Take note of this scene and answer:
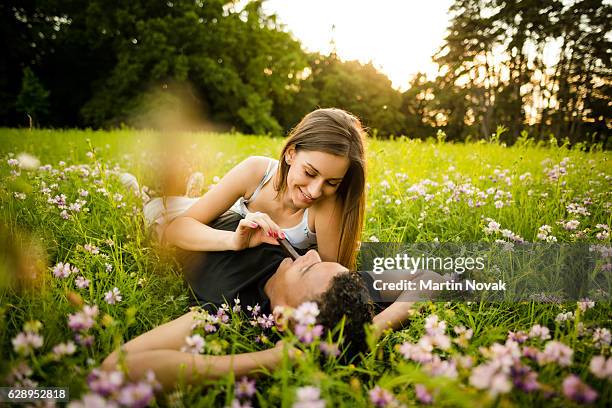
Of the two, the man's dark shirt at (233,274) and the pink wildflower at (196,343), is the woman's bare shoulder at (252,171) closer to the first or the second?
the man's dark shirt at (233,274)

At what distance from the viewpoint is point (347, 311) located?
1.52 m

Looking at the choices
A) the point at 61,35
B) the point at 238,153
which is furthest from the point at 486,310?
the point at 61,35

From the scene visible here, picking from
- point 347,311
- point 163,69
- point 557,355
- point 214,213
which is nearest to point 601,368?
point 557,355

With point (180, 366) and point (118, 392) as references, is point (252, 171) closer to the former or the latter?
point (180, 366)

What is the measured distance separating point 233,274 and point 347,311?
2.63 feet

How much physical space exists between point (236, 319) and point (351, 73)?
108 ft

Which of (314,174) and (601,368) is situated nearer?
(601,368)

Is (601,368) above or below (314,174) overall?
below

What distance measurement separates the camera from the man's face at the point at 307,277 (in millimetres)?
1646

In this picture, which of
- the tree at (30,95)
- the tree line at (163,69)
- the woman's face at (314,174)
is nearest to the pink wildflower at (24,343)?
the woman's face at (314,174)

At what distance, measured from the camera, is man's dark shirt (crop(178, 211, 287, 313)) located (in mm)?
1974

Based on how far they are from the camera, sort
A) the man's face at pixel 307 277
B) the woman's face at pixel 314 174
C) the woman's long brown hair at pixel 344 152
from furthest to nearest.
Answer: the woman's long brown hair at pixel 344 152
the woman's face at pixel 314 174
the man's face at pixel 307 277

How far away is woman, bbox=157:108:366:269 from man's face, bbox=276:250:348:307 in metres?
0.30

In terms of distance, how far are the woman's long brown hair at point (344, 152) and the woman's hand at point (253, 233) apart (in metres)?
0.52
